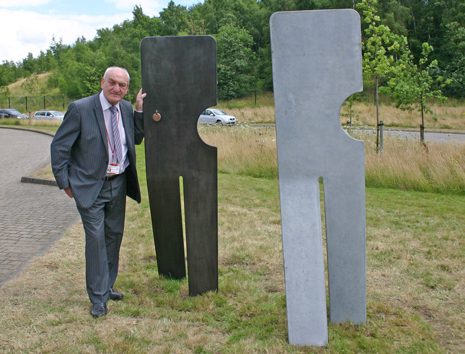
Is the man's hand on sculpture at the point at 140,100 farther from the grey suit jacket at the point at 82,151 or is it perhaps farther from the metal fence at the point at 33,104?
the metal fence at the point at 33,104

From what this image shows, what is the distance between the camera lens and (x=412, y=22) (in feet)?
178

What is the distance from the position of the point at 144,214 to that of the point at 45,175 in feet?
16.4

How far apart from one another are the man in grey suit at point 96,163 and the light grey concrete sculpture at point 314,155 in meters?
1.40

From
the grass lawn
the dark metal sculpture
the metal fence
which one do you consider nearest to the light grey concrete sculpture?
the grass lawn

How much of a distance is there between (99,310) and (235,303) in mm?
1091

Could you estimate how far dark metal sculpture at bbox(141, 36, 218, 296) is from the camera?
12.0 ft

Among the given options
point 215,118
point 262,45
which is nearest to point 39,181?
point 215,118

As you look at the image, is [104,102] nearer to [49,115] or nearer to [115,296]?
[115,296]

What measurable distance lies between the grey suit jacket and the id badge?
43mm

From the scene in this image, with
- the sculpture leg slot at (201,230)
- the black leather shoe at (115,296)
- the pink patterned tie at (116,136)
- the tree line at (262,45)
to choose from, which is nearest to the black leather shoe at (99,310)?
the black leather shoe at (115,296)

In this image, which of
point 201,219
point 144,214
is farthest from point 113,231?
point 144,214

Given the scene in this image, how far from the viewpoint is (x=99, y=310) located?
11.5 ft

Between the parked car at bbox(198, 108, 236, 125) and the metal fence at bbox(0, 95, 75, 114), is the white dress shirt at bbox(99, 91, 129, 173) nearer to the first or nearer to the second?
the parked car at bbox(198, 108, 236, 125)

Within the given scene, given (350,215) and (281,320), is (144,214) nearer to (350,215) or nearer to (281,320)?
(281,320)
